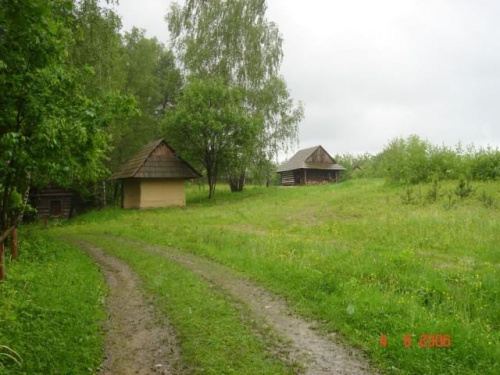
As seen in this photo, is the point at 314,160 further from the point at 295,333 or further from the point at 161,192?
the point at 295,333

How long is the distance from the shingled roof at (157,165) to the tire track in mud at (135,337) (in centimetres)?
1644

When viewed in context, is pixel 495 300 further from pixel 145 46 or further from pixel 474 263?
pixel 145 46

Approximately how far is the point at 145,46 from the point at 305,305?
27.7m

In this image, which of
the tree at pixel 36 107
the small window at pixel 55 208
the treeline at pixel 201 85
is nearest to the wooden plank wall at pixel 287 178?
the treeline at pixel 201 85

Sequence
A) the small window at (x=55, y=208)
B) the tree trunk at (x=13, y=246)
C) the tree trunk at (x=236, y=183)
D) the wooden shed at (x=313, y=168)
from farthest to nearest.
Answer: the wooden shed at (x=313, y=168)
the tree trunk at (x=236, y=183)
the small window at (x=55, y=208)
the tree trunk at (x=13, y=246)

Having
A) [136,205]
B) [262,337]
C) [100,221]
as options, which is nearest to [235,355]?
[262,337]

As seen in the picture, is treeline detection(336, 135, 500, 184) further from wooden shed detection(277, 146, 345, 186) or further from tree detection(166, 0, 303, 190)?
wooden shed detection(277, 146, 345, 186)

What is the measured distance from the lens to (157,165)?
79.7 ft

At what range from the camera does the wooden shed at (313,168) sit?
4291cm

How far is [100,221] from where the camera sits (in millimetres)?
20141

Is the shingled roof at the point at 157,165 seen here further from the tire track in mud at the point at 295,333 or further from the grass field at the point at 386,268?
the tire track in mud at the point at 295,333

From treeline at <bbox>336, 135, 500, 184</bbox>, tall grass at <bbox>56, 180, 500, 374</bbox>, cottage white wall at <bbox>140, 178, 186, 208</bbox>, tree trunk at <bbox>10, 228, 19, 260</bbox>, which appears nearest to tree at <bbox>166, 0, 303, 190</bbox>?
cottage white wall at <bbox>140, 178, 186, 208</bbox>
